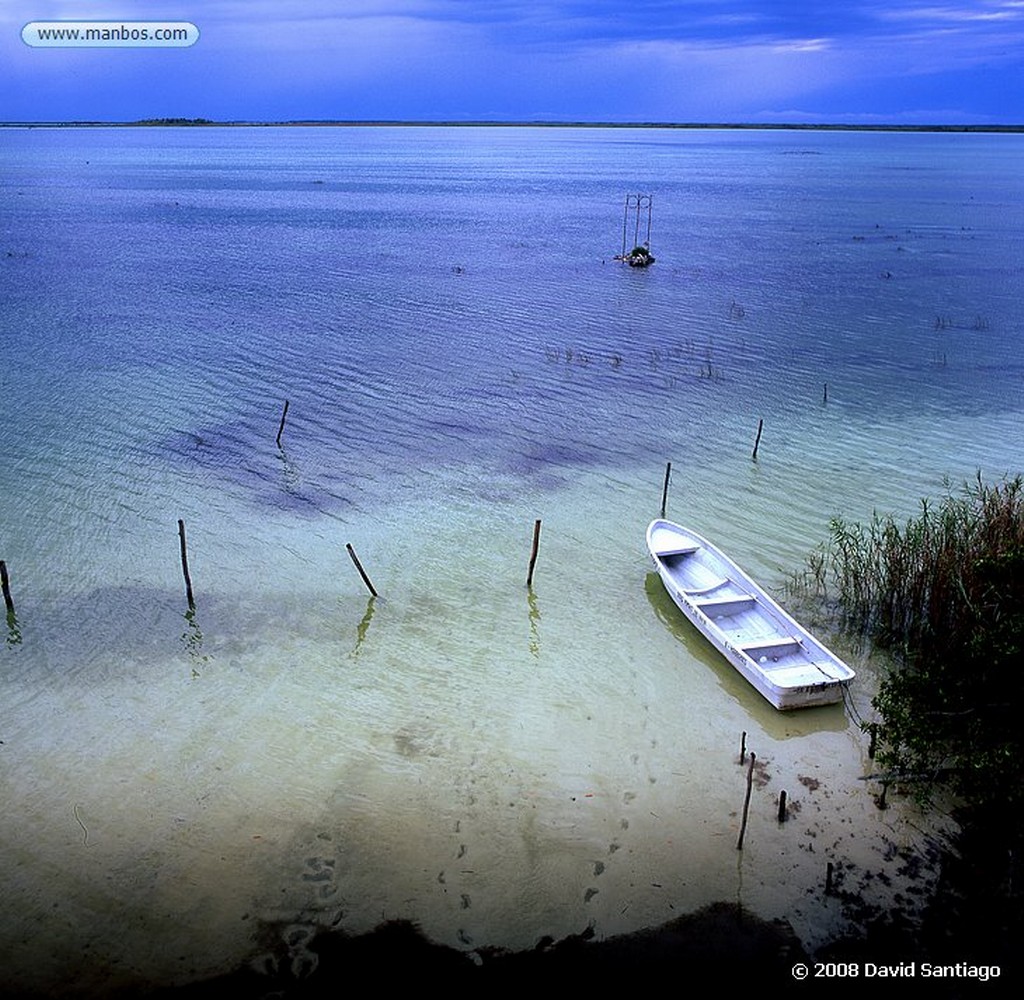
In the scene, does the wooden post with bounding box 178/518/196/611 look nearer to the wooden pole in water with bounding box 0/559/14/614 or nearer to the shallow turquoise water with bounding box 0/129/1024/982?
the shallow turquoise water with bounding box 0/129/1024/982

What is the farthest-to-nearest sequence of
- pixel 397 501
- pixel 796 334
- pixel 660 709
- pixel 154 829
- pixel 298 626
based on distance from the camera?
pixel 796 334 → pixel 397 501 → pixel 298 626 → pixel 660 709 → pixel 154 829

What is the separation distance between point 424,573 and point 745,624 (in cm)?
564

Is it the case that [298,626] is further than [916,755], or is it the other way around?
[298,626]

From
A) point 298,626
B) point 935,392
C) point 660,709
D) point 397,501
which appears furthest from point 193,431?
point 935,392

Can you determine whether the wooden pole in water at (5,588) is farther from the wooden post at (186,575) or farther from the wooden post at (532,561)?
the wooden post at (532,561)

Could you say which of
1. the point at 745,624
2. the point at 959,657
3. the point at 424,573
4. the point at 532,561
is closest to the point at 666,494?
the point at 532,561

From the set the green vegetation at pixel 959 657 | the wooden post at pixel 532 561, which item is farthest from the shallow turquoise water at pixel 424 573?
the green vegetation at pixel 959 657

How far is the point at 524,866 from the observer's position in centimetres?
1030

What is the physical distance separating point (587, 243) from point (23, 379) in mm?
35618

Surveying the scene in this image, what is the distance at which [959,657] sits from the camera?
1141 cm

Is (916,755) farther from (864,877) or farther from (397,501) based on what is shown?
(397,501)

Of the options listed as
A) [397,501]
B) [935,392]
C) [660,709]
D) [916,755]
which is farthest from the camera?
[935,392]

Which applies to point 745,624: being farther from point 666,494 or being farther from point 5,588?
point 5,588

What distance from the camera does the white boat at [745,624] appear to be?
42.2 feet
